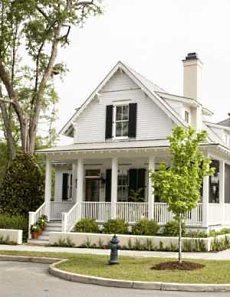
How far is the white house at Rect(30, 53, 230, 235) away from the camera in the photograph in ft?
77.5

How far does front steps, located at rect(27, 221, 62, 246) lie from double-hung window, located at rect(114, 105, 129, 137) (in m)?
5.32

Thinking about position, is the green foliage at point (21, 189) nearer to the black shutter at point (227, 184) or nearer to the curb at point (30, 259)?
the curb at point (30, 259)

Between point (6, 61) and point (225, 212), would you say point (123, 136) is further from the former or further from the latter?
point (6, 61)

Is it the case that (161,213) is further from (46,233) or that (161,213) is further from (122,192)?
(46,233)

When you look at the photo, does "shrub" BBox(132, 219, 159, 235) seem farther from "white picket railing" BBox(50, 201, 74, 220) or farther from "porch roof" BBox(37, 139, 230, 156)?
"white picket railing" BBox(50, 201, 74, 220)

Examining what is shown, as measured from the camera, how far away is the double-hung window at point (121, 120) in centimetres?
2613

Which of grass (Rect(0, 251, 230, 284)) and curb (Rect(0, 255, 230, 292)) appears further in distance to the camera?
grass (Rect(0, 251, 230, 284))

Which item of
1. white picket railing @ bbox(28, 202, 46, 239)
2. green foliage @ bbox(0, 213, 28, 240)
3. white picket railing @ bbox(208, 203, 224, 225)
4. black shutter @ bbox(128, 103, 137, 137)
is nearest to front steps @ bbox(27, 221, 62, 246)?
white picket railing @ bbox(28, 202, 46, 239)

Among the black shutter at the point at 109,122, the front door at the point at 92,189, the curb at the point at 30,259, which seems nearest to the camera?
the curb at the point at 30,259

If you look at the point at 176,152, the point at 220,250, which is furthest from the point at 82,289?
the point at 220,250

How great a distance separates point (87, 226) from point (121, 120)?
19.3 ft

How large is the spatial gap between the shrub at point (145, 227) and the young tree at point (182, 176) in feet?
22.7

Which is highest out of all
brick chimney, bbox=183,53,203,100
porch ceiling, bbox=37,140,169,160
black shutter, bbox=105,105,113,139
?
brick chimney, bbox=183,53,203,100

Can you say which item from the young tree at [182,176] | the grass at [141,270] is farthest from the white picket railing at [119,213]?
the young tree at [182,176]
